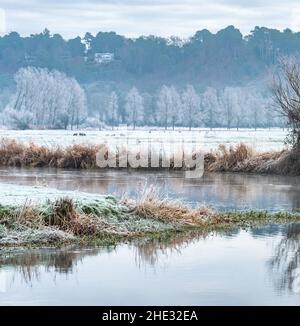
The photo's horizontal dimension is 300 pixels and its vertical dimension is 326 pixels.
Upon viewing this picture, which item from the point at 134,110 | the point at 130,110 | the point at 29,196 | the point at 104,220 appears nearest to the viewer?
the point at 104,220

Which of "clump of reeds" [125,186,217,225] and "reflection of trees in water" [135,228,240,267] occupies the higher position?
"clump of reeds" [125,186,217,225]

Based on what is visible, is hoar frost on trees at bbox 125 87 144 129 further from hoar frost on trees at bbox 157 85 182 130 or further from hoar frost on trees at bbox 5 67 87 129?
hoar frost on trees at bbox 5 67 87 129

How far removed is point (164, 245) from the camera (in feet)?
42.9

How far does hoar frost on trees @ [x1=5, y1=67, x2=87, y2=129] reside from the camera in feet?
542

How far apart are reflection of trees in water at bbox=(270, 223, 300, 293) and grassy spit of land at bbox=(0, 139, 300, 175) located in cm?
1521

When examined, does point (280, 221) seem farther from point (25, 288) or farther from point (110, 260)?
point (25, 288)

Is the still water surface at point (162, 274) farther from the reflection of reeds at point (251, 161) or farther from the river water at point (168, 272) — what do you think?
the reflection of reeds at point (251, 161)

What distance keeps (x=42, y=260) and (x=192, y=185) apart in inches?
537

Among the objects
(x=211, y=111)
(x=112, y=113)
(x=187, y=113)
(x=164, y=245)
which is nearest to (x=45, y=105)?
(x=112, y=113)

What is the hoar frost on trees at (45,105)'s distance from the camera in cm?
16512

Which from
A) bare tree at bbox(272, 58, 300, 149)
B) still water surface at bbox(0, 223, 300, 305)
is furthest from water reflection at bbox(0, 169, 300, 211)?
still water surface at bbox(0, 223, 300, 305)

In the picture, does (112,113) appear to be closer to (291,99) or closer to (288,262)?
(291,99)
